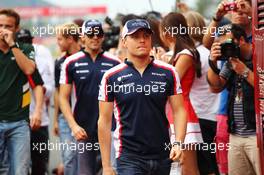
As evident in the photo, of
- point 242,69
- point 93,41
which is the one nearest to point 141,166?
point 242,69

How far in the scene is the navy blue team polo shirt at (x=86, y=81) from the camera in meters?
9.99

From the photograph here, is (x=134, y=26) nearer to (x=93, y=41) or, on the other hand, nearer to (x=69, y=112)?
Result: (x=93, y=41)

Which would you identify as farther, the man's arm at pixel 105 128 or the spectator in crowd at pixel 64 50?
the spectator in crowd at pixel 64 50

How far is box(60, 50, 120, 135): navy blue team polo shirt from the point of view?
393 inches

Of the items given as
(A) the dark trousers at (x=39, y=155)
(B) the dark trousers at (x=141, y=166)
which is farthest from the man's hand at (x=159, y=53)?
(A) the dark trousers at (x=39, y=155)

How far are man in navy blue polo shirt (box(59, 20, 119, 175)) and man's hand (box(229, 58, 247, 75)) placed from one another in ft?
6.62

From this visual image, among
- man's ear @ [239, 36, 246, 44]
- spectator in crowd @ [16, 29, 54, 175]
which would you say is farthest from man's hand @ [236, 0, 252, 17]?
spectator in crowd @ [16, 29, 54, 175]

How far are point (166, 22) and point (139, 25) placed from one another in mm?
1763

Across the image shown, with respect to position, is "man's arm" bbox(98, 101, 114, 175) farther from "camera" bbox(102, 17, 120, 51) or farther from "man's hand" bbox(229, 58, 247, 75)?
"camera" bbox(102, 17, 120, 51)

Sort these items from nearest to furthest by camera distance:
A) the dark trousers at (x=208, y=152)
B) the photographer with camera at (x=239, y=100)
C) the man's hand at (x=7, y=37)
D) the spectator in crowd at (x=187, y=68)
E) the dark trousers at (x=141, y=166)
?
1. the dark trousers at (x=141, y=166)
2. the photographer with camera at (x=239, y=100)
3. the spectator in crowd at (x=187, y=68)
4. the man's hand at (x=7, y=37)
5. the dark trousers at (x=208, y=152)

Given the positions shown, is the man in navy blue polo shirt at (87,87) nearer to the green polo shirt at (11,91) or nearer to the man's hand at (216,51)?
the green polo shirt at (11,91)

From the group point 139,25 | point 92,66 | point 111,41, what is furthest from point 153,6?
point 139,25

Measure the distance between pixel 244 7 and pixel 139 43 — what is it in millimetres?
1547

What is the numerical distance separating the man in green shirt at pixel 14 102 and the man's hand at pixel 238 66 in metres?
2.53
